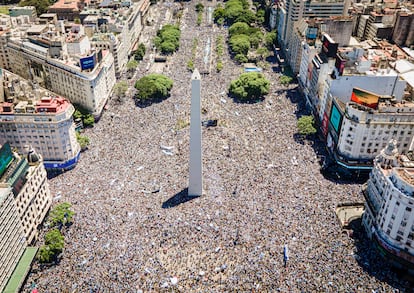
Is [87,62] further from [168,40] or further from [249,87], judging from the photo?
[168,40]

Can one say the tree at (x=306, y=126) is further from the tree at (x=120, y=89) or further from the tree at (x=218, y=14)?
the tree at (x=218, y=14)

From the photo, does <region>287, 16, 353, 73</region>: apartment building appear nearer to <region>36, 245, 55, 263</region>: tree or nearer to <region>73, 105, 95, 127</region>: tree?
<region>73, 105, 95, 127</region>: tree

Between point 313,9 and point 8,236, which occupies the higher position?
point 313,9

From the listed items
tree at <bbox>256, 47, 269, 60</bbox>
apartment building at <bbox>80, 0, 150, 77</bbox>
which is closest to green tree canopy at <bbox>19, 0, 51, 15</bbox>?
apartment building at <bbox>80, 0, 150, 77</bbox>

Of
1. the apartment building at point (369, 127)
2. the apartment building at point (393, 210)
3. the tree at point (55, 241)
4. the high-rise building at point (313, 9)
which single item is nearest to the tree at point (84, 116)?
the tree at point (55, 241)

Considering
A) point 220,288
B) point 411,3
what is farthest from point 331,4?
point 220,288

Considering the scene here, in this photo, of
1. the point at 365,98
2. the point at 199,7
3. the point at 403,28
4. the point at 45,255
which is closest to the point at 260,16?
the point at 199,7

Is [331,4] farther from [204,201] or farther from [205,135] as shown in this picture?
[204,201]
